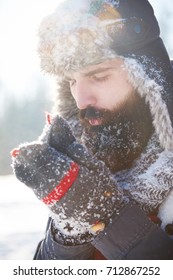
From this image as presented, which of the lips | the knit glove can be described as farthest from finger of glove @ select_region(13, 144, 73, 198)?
the lips

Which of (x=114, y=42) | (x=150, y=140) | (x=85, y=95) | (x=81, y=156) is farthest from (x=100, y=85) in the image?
(x=81, y=156)

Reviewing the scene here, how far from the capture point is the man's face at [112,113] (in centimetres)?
151

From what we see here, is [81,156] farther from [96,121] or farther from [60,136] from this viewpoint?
[96,121]

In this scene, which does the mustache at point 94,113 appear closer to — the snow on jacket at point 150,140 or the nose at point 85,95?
the nose at point 85,95

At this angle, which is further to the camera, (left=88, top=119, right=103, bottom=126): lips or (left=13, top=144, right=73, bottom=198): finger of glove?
(left=88, top=119, right=103, bottom=126): lips

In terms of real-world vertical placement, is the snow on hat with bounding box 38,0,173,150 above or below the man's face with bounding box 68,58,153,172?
above

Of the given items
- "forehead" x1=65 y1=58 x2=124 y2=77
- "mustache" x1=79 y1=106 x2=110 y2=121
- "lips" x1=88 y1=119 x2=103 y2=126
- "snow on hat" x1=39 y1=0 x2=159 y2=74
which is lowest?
"lips" x1=88 y1=119 x2=103 y2=126

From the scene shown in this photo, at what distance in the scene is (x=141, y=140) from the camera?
1.51 metres

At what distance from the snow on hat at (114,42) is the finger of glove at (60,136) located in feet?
1.20

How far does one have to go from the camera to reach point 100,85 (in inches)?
59.6

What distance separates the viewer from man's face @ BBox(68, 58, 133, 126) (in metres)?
1.51

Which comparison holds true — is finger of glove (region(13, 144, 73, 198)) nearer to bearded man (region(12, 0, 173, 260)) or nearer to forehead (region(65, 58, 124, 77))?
bearded man (region(12, 0, 173, 260))
